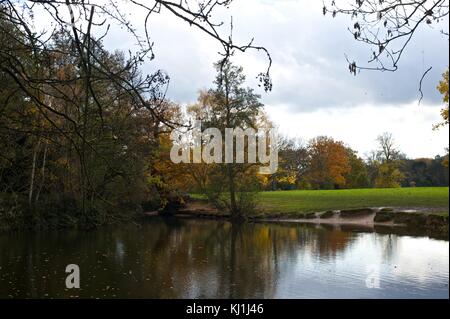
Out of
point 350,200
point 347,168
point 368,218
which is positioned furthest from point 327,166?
point 368,218

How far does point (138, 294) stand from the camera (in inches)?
409

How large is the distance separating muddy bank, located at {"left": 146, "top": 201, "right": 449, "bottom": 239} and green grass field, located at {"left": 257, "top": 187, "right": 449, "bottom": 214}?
127cm

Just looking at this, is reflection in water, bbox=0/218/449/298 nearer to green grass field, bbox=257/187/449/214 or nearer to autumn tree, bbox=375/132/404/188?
green grass field, bbox=257/187/449/214

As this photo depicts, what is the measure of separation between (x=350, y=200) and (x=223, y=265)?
22448 mm

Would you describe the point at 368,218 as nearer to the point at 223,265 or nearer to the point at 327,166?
the point at 223,265

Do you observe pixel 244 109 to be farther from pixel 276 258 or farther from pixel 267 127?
pixel 276 258

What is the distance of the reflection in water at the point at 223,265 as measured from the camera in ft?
35.0

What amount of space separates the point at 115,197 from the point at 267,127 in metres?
13.5

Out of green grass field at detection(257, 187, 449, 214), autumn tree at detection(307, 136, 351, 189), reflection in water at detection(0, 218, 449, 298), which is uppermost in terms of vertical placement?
autumn tree at detection(307, 136, 351, 189)

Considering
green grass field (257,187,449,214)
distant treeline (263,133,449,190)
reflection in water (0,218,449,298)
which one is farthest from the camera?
distant treeline (263,133,449,190)
